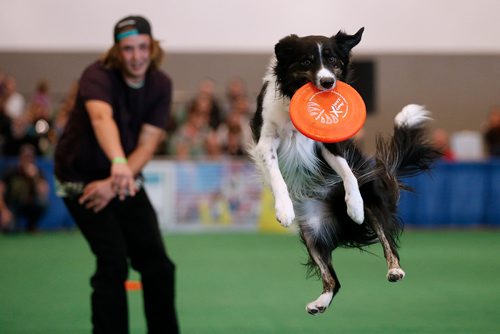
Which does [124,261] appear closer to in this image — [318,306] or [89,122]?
[89,122]

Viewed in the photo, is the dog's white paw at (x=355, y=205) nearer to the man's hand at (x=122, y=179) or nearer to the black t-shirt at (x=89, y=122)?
the man's hand at (x=122, y=179)

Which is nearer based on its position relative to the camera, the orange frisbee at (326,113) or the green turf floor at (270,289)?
the orange frisbee at (326,113)

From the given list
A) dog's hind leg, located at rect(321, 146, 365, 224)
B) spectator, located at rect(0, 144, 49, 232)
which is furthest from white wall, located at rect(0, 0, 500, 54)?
dog's hind leg, located at rect(321, 146, 365, 224)

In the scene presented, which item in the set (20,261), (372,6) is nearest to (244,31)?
(372,6)

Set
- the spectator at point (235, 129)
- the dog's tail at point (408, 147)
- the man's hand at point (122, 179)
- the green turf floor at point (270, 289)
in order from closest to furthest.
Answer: the man's hand at point (122, 179) < the dog's tail at point (408, 147) < the green turf floor at point (270, 289) < the spectator at point (235, 129)

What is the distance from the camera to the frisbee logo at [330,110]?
4316mm

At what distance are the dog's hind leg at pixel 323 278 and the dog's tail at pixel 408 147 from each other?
2.35 feet

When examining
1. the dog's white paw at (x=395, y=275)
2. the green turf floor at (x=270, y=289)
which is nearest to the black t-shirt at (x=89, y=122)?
the green turf floor at (x=270, y=289)

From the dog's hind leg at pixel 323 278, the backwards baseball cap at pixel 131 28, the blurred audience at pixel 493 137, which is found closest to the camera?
the dog's hind leg at pixel 323 278

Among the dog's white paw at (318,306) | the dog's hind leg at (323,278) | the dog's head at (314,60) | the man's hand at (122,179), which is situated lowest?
the dog's white paw at (318,306)

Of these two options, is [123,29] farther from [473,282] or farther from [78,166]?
[473,282]

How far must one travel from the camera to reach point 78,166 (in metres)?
4.99

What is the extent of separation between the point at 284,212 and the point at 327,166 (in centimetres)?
67

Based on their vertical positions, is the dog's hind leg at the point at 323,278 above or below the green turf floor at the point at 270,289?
above
